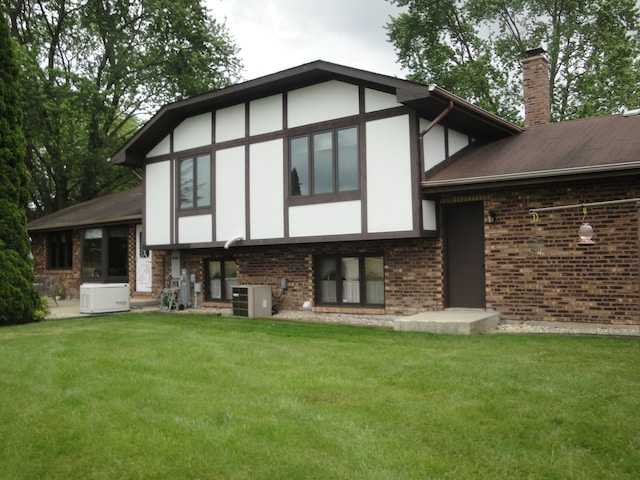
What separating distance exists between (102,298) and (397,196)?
25.0 feet

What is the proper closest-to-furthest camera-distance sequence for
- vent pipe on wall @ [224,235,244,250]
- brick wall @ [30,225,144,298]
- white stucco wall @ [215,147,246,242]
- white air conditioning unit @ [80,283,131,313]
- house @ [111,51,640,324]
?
1. house @ [111,51,640,324]
2. vent pipe on wall @ [224,235,244,250]
3. white stucco wall @ [215,147,246,242]
4. white air conditioning unit @ [80,283,131,313]
5. brick wall @ [30,225,144,298]

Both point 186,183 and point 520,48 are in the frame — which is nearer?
point 186,183

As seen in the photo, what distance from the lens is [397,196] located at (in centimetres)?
1036

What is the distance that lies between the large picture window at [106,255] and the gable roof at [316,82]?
371 centimetres

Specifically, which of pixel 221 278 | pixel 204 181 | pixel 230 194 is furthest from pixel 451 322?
pixel 221 278

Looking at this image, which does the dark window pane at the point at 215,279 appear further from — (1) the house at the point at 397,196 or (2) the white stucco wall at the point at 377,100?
(2) the white stucco wall at the point at 377,100

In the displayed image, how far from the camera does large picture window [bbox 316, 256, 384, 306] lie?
38.5 ft

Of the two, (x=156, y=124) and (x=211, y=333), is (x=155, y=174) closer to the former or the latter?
(x=156, y=124)

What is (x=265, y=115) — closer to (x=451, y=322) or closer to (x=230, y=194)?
(x=230, y=194)

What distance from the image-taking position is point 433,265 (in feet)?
35.3

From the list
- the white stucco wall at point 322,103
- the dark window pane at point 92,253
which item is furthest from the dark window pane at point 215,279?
the dark window pane at point 92,253

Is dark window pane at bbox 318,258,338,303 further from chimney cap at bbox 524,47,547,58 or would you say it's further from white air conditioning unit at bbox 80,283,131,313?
chimney cap at bbox 524,47,547,58

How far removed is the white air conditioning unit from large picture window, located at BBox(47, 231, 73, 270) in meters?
7.11

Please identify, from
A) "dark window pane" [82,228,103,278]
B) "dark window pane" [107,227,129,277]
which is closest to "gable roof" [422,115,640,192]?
"dark window pane" [107,227,129,277]
